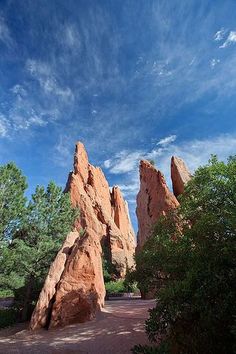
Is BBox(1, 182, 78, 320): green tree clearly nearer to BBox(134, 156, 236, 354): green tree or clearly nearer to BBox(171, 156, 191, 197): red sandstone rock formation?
BBox(134, 156, 236, 354): green tree

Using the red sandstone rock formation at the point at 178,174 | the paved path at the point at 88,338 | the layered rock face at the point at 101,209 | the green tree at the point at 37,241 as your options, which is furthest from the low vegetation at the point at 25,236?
the layered rock face at the point at 101,209

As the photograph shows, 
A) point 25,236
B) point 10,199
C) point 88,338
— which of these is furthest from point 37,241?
point 88,338

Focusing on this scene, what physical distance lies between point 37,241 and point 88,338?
418 inches

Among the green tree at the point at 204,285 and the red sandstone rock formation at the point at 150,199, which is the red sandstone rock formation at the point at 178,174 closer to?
the red sandstone rock formation at the point at 150,199

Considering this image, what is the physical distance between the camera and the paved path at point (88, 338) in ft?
43.7

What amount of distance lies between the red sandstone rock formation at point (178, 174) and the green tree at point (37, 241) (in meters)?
13.7

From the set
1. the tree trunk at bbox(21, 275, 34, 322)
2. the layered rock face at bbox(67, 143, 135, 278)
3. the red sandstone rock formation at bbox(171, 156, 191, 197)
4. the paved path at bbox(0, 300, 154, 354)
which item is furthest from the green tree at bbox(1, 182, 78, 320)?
the layered rock face at bbox(67, 143, 135, 278)

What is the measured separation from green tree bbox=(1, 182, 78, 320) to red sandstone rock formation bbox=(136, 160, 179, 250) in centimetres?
1073

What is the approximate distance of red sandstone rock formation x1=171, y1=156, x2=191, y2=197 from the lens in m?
34.1

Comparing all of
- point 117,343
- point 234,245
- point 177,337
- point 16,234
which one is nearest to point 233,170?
point 234,245

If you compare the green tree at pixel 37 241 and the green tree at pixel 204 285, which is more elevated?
the green tree at pixel 37 241

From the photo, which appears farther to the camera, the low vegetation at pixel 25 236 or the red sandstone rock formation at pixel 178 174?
the red sandstone rock formation at pixel 178 174

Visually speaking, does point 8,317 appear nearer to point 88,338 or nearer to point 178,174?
point 88,338

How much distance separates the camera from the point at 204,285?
27.5ft
